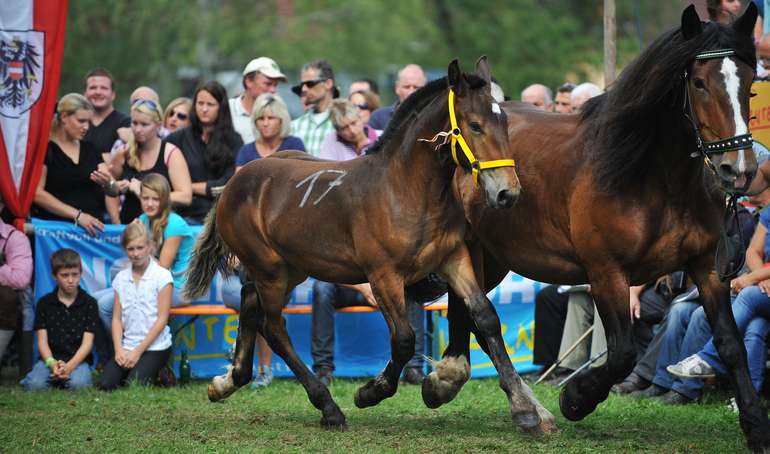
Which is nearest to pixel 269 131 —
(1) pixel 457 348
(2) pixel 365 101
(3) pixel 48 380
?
(2) pixel 365 101

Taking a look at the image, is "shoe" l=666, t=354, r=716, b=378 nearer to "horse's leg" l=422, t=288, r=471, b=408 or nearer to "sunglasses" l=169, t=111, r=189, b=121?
"horse's leg" l=422, t=288, r=471, b=408

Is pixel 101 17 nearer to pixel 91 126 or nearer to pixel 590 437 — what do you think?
pixel 91 126

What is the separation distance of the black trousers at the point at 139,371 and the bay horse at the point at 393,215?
2.13m

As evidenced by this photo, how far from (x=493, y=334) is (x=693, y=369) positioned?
76.8 inches

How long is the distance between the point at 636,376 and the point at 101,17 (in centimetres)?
2637

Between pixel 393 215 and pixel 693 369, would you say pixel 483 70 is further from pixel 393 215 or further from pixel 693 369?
pixel 693 369

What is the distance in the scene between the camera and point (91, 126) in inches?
455

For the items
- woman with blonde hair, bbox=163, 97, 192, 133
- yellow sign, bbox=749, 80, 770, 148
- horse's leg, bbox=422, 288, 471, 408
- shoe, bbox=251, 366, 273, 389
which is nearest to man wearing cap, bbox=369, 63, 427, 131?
woman with blonde hair, bbox=163, 97, 192, 133

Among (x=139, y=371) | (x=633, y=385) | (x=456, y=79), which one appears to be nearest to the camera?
(x=456, y=79)

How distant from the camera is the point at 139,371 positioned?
31.4ft

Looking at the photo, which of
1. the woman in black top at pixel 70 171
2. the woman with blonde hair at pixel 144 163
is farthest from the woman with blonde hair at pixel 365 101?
the woman in black top at pixel 70 171

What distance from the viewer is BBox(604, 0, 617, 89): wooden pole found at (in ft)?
32.3

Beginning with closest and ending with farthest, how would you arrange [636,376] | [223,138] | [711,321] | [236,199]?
[711,321], [236,199], [636,376], [223,138]

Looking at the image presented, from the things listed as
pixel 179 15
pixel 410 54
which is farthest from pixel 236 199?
pixel 410 54
